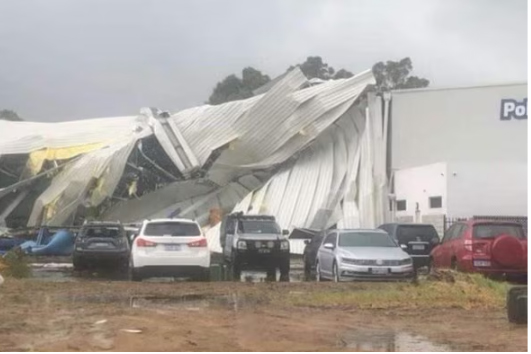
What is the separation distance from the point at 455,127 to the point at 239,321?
1069 inches

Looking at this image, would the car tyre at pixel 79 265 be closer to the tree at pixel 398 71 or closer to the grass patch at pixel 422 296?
the grass patch at pixel 422 296

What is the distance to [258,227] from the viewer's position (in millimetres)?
24625

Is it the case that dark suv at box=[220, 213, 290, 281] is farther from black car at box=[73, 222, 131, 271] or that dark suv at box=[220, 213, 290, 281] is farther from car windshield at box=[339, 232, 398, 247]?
black car at box=[73, 222, 131, 271]

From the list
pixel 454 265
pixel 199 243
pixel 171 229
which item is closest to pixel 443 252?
pixel 454 265

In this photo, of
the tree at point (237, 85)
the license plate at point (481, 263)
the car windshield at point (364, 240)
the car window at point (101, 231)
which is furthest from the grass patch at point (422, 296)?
the tree at point (237, 85)

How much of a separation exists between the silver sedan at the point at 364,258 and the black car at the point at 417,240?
3678mm

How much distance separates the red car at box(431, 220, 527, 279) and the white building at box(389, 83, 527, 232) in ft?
36.8

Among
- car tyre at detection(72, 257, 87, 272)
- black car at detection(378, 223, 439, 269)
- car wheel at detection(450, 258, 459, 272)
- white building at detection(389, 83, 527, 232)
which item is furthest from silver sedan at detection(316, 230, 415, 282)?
white building at detection(389, 83, 527, 232)

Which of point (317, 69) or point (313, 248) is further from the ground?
point (317, 69)

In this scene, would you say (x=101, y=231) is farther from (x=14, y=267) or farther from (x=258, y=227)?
(x=258, y=227)

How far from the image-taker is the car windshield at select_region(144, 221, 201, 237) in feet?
66.6

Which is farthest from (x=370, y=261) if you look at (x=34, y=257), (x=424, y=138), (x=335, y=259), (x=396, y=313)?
(x=424, y=138)

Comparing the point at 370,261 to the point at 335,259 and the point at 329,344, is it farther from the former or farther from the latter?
the point at 329,344

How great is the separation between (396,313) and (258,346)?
4.39m
